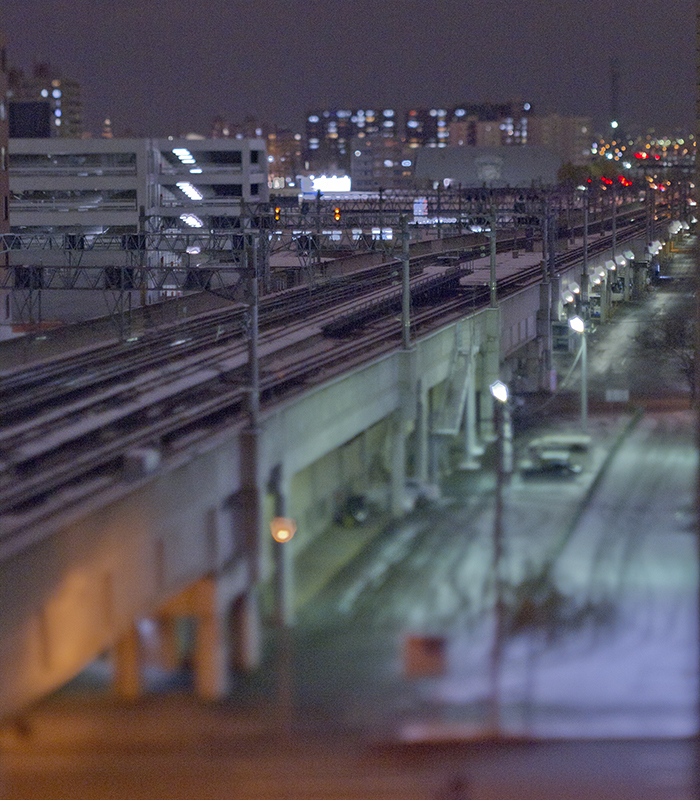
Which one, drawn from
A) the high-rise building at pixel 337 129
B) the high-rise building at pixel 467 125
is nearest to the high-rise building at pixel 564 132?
the high-rise building at pixel 467 125

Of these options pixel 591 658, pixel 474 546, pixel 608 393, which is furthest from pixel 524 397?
pixel 591 658

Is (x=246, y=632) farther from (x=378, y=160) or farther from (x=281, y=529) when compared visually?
(x=378, y=160)

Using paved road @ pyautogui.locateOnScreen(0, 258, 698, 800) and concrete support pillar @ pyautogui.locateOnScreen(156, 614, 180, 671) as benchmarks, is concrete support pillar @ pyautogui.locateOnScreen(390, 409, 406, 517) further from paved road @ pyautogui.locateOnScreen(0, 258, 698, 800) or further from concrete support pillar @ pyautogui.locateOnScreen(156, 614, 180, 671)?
concrete support pillar @ pyautogui.locateOnScreen(156, 614, 180, 671)

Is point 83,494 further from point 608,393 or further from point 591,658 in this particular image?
point 608,393

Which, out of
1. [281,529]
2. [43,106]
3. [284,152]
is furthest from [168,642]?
[284,152]

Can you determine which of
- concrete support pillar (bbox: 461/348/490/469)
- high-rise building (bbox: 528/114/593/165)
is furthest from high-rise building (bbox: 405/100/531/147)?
concrete support pillar (bbox: 461/348/490/469)

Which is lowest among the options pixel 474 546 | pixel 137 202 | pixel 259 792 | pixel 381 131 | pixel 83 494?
pixel 259 792
